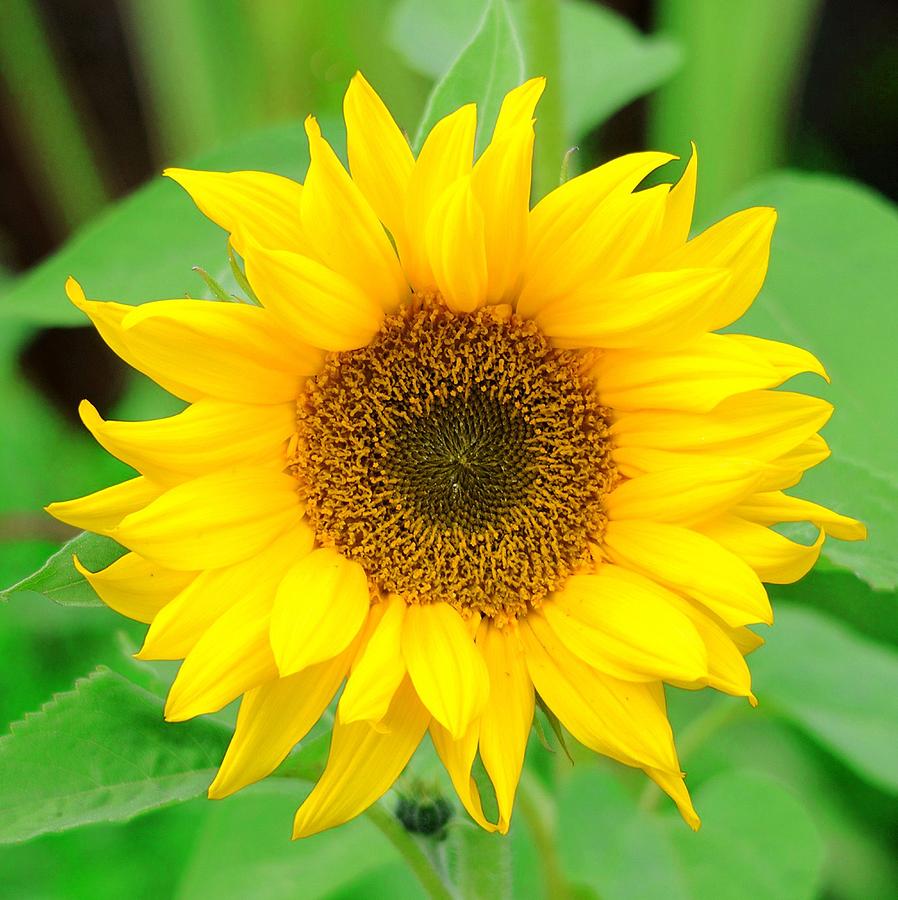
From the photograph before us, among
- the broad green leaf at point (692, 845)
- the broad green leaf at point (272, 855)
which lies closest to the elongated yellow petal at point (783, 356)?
the broad green leaf at point (692, 845)

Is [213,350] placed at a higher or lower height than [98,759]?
higher

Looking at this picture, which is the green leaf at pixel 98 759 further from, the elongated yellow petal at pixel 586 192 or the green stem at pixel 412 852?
the elongated yellow petal at pixel 586 192

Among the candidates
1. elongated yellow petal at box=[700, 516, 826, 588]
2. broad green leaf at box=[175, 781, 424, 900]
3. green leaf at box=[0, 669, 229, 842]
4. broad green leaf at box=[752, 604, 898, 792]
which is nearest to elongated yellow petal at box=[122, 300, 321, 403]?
green leaf at box=[0, 669, 229, 842]

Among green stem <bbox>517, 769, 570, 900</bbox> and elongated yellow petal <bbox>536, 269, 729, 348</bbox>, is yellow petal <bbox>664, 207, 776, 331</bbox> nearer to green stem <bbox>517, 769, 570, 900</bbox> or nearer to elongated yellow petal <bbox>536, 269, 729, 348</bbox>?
elongated yellow petal <bbox>536, 269, 729, 348</bbox>

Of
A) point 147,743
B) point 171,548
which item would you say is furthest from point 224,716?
point 171,548

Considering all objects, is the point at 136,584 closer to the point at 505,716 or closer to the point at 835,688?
the point at 505,716

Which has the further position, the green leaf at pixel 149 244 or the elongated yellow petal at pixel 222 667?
the green leaf at pixel 149 244

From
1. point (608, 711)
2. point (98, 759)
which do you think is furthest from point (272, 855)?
point (608, 711)
